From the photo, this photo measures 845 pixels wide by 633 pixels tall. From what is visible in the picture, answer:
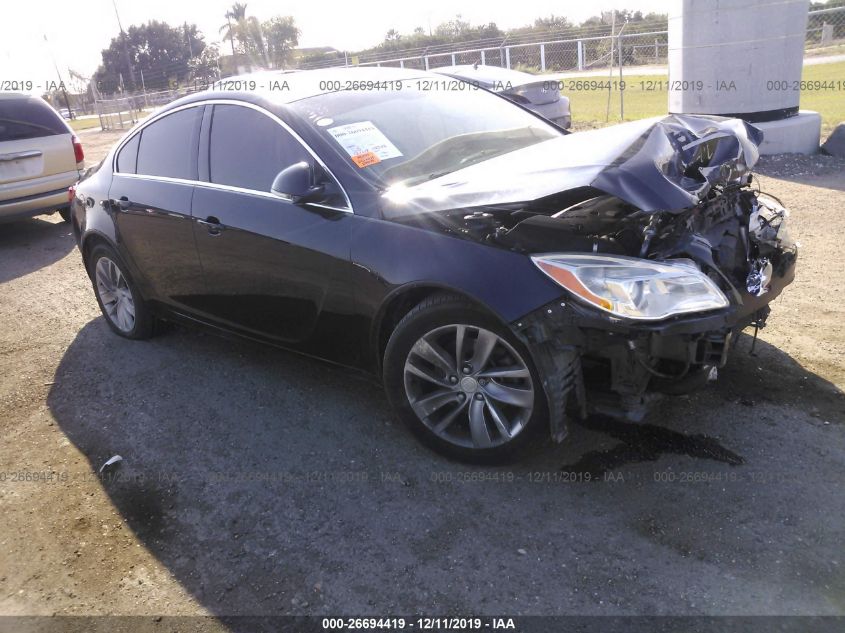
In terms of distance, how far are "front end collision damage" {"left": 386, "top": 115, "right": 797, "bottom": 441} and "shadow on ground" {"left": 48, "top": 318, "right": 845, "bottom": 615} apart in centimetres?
45

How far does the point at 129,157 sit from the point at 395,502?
326 centimetres

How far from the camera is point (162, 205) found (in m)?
4.44

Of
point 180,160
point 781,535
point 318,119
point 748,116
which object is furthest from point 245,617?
point 748,116

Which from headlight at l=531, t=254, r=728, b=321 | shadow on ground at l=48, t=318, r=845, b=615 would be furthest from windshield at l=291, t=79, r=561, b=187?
shadow on ground at l=48, t=318, r=845, b=615

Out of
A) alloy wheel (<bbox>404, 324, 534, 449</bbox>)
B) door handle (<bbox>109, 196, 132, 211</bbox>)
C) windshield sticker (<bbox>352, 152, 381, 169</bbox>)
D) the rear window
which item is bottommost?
alloy wheel (<bbox>404, 324, 534, 449</bbox>)

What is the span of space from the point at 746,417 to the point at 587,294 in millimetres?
1365

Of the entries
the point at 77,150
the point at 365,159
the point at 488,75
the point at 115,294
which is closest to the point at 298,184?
the point at 365,159

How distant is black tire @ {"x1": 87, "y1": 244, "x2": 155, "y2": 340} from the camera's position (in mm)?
5035

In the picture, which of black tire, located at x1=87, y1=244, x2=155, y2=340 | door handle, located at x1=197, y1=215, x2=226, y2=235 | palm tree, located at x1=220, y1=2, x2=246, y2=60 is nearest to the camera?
door handle, located at x1=197, y1=215, x2=226, y2=235

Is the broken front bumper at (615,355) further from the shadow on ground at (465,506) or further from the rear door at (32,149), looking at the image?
the rear door at (32,149)

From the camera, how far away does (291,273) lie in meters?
3.74

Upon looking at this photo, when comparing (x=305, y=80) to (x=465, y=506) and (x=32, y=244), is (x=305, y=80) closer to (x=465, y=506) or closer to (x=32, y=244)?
(x=465, y=506)

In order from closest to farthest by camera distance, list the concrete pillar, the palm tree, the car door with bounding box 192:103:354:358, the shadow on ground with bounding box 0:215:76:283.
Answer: the car door with bounding box 192:103:354:358
the shadow on ground with bounding box 0:215:76:283
the concrete pillar
the palm tree

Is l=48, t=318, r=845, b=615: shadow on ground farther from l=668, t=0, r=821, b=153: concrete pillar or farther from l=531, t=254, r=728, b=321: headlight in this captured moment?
l=668, t=0, r=821, b=153: concrete pillar
